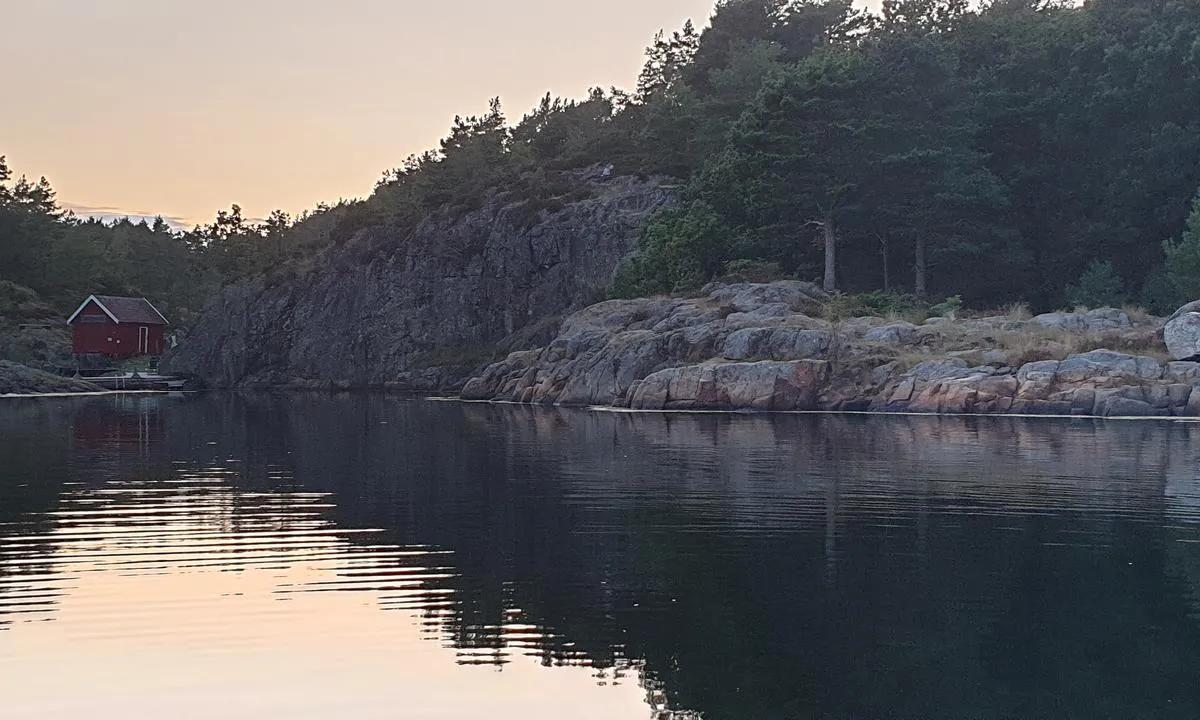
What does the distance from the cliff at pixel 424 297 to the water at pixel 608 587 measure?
64.1m

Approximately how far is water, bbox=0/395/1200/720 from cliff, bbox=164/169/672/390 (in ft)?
210

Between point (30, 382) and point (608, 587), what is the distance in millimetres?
91738

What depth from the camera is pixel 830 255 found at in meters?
77.1

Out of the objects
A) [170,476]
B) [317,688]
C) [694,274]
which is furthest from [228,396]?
[317,688]

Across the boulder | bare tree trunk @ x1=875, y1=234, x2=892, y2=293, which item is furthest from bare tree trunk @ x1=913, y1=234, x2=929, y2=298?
the boulder

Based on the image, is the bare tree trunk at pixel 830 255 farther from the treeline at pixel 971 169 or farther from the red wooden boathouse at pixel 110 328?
the red wooden boathouse at pixel 110 328

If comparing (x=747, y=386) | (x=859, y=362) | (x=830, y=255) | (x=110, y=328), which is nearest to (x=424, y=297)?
(x=110, y=328)

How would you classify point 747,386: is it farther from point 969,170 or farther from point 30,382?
point 30,382

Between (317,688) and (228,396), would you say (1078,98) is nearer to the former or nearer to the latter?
(228,396)

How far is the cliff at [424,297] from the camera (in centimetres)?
10300

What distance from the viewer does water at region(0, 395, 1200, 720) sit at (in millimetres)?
13367

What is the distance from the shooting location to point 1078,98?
8012cm

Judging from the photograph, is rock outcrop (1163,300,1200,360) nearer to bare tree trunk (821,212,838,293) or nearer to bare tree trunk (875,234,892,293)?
bare tree trunk (875,234,892,293)

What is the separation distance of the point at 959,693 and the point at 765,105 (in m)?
68.8
